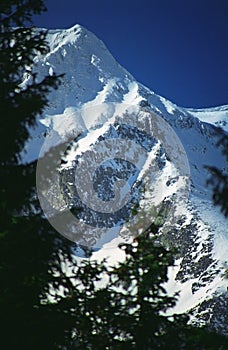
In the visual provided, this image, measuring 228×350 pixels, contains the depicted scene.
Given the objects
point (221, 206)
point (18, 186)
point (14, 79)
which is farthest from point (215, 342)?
point (14, 79)

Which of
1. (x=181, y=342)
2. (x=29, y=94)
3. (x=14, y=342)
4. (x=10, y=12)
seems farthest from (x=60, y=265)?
(x=10, y=12)

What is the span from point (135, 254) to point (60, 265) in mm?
1470

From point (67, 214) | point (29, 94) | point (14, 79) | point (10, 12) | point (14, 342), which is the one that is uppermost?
point (10, 12)

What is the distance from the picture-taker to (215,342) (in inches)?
245

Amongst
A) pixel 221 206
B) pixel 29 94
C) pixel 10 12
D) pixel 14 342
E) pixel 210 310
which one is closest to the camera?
pixel 221 206

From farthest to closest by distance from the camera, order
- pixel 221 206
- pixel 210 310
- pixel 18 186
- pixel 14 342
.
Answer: pixel 210 310, pixel 18 186, pixel 14 342, pixel 221 206

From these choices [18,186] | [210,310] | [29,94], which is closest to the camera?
[18,186]

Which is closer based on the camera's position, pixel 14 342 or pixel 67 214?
pixel 14 342

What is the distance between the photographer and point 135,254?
30.2 feet

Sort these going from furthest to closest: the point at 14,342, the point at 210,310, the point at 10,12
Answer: the point at 210,310, the point at 10,12, the point at 14,342

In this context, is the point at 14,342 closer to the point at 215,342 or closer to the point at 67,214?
the point at 67,214

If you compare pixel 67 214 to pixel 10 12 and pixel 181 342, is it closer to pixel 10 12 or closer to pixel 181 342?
pixel 181 342

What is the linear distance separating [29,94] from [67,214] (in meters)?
2.21

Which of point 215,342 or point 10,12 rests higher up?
point 10,12
